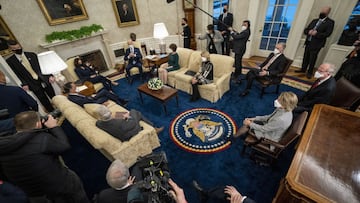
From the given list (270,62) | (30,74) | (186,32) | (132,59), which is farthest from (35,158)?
(186,32)

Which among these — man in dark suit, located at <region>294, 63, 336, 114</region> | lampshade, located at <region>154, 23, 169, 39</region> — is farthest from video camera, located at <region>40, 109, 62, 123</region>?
lampshade, located at <region>154, 23, 169, 39</region>

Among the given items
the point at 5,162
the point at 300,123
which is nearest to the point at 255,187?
the point at 300,123

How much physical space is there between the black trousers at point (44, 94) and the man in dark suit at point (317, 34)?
6.33 meters

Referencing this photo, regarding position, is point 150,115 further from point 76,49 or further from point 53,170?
point 76,49

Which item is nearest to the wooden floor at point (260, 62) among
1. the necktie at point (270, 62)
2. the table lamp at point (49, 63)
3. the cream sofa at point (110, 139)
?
the necktie at point (270, 62)

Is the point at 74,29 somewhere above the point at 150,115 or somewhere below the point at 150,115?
above

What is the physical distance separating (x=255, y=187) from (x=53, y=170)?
2.31 metres

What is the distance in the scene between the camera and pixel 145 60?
Result: 543 centimetres

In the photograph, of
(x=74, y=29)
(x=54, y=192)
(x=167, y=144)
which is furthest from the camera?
(x=74, y=29)

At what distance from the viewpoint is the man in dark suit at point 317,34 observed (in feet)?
12.2

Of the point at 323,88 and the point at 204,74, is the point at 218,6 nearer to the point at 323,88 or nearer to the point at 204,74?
the point at 204,74

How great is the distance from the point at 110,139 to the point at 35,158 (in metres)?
0.87

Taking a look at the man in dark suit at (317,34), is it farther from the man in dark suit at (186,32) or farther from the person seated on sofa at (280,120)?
the man in dark suit at (186,32)

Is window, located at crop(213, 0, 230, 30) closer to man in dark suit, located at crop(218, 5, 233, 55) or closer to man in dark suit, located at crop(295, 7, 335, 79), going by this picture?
man in dark suit, located at crop(218, 5, 233, 55)
